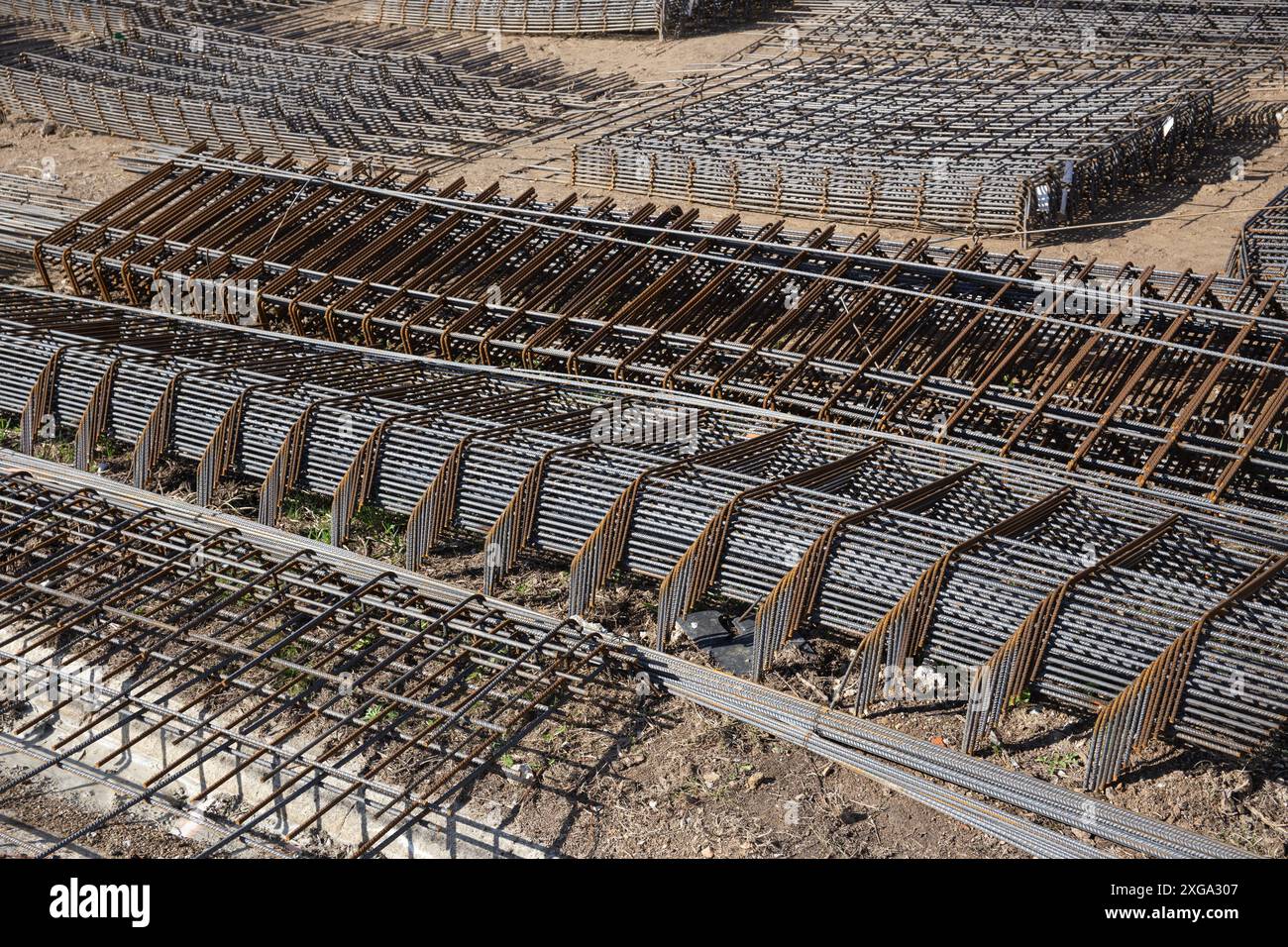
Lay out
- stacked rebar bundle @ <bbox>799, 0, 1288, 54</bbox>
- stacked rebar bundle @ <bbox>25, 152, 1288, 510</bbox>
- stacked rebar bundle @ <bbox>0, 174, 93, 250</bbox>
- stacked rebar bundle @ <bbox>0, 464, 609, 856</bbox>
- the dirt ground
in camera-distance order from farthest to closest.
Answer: stacked rebar bundle @ <bbox>799, 0, 1288, 54</bbox>
stacked rebar bundle @ <bbox>0, 174, 93, 250</bbox>
stacked rebar bundle @ <bbox>25, 152, 1288, 510</bbox>
stacked rebar bundle @ <bbox>0, 464, 609, 856</bbox>
the dirt ground

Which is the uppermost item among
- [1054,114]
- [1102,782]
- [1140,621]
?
[1054,114]

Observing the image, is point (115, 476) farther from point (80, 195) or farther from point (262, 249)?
point (80, 195)

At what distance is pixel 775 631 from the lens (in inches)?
468

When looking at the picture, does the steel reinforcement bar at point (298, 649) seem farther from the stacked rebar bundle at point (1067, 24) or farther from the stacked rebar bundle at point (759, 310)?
the stacked rebar bundle at point (1067, 24)

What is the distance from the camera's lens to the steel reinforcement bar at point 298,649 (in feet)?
33.5

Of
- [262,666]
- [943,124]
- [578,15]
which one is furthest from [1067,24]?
[262,666]

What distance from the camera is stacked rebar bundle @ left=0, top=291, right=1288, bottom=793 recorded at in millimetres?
10844

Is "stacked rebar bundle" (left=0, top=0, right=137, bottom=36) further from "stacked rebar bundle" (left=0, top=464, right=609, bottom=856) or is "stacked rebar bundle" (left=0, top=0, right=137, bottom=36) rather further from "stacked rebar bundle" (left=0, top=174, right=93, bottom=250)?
"stacked rebar bundle" (left=0, top=464, right=609, bottom=856)

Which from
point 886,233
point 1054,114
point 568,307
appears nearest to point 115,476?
point 568,307

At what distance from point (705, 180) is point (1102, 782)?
1740cm

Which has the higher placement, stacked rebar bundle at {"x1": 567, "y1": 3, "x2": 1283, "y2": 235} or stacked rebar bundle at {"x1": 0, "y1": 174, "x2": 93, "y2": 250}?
stacked rebar bundle at {"x1": 567, "y1": 3, "x2": 1283, "y2": 235}

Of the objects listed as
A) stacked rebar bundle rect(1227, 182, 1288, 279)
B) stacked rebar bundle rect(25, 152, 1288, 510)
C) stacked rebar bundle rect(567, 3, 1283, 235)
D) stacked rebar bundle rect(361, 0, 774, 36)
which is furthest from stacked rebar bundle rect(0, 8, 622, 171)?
stacked rebar bundle rect(1227, 182, 1288, 279)

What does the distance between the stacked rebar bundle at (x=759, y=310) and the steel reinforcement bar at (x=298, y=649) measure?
4430 millimetres

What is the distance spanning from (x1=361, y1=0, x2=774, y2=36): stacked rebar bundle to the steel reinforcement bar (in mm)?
25602
